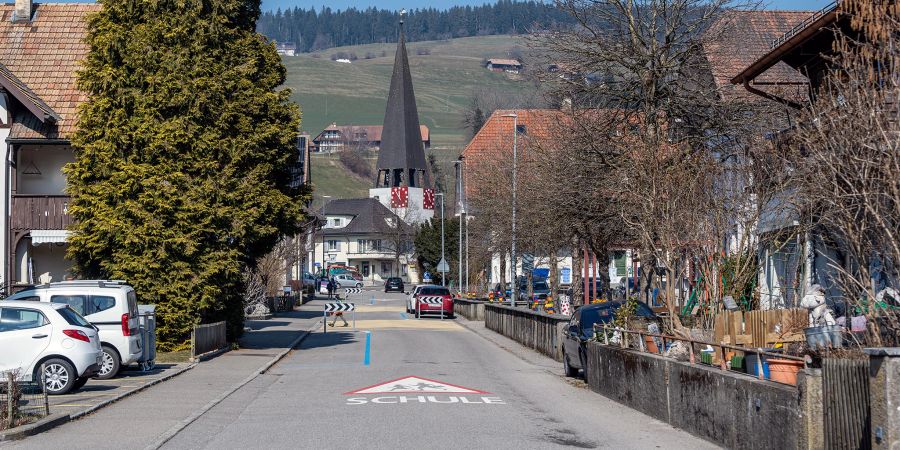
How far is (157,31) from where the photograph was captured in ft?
92.7

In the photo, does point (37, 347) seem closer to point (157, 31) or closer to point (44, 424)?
point (44, 424)

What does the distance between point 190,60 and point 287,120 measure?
137 inches

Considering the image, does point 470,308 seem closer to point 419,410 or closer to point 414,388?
point 414,388

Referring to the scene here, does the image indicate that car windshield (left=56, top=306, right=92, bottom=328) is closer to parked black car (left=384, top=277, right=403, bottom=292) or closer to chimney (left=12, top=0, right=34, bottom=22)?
chimney (left=12, top=0, right=34, bottom=22)

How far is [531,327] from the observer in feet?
107

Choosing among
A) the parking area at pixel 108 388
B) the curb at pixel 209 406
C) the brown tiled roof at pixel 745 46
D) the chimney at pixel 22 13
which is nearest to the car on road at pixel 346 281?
the chimney at pixel 22 13

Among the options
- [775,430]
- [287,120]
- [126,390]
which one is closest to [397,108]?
[287,120]

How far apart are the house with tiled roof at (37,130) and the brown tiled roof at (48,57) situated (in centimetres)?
3

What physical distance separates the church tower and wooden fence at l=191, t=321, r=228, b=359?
3944 inches

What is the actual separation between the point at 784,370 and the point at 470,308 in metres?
40.9

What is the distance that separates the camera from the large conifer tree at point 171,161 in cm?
2728

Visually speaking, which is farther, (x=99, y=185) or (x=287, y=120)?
(x=287, y=120)

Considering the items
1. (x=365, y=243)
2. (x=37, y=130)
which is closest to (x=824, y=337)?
(x=37, y=130)

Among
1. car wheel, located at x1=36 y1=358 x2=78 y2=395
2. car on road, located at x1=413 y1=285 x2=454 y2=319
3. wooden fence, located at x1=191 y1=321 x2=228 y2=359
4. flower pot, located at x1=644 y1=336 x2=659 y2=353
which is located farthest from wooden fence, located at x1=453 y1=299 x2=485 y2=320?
car wheel, located at x1=36 y1=358 x2=78 y2=395
